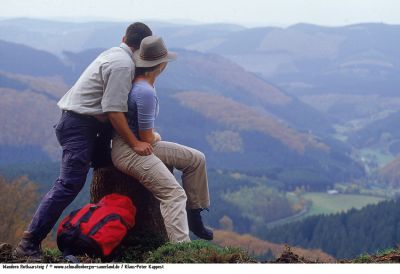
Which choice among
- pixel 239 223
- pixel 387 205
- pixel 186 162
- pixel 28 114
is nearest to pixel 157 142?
pixel 186 162

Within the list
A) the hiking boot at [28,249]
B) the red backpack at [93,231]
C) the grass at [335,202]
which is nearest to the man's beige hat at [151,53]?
the red backpack at [93,231]

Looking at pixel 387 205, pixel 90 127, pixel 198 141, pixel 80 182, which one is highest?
pixel 90 127

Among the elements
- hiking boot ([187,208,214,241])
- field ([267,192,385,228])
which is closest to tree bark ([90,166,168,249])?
hiking boot ([187,208,214,241])

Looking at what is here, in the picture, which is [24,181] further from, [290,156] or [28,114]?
[290,156]

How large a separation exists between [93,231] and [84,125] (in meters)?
1.02

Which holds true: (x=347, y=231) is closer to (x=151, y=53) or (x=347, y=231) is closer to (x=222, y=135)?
(x=151, y=53)

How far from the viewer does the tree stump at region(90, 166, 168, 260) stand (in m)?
6.96

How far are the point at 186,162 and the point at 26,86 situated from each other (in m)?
158

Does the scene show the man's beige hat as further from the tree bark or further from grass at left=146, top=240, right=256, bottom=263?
grass at left=146, top=240, right=256, bottom=263

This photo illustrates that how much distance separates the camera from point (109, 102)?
6.06 m

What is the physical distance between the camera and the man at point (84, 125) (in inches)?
240

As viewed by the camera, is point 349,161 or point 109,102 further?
point 349,161

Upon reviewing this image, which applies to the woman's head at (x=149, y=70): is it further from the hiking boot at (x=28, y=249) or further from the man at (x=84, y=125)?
the hiking boot at (x=28, y=249)

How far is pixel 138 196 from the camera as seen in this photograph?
7.03 m
